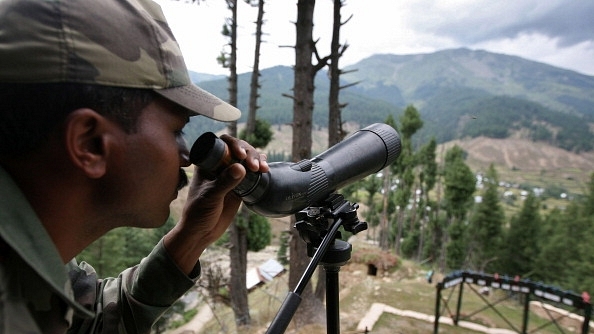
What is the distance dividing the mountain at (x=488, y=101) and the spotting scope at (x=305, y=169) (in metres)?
26.4

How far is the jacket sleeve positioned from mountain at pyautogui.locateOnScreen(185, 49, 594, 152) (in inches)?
1049

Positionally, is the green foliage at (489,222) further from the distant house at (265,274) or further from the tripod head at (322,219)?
the tripod head at (322,219)

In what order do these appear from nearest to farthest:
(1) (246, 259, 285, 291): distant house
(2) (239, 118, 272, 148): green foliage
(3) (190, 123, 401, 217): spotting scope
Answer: (3) (190, 123, 401, 217): spotting scope → (2) (239, 118, 272, 148): green foliage → (1) (246, 259, 285, 291): distant house

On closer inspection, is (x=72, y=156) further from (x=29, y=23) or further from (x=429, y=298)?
(x=429, y=298)

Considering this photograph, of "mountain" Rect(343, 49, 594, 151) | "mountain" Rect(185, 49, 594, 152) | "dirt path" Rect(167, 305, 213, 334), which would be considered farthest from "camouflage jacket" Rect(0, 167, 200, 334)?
"mountain" Rect(343, 49, 594, 151)

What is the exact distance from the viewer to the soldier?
67 centimetres

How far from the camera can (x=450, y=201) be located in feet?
77.6

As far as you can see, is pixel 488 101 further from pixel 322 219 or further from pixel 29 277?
pixel 29 277

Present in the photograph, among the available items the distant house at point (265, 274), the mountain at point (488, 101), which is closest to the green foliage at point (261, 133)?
the distant house at point (265, 274)

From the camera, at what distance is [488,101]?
53.4 metres

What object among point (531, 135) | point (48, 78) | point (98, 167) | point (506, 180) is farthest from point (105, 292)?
point (506, 180)

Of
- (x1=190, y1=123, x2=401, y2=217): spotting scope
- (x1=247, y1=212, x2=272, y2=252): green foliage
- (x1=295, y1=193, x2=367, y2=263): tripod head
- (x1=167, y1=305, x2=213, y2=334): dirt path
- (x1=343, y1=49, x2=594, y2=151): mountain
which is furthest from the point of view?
Answer: (x1=343, y1=49, x2=594, y2=151): mountain

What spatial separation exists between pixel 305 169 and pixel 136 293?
733 mm

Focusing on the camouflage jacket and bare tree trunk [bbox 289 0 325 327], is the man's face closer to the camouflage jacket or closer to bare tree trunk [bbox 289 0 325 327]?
the camouflage jacket
